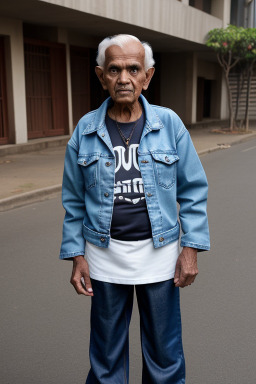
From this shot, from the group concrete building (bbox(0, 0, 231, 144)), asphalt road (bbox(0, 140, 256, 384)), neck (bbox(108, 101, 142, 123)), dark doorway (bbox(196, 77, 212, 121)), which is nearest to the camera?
neck (bbox(108, 101, 142, 123))

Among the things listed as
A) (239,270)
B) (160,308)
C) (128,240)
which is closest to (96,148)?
(128,240)

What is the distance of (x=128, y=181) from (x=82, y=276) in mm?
494

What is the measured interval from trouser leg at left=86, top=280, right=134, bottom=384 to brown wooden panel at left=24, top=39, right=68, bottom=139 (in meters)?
13.1

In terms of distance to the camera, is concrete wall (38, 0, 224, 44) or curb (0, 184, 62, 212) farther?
concrete wall (38, 0, 224, 44)

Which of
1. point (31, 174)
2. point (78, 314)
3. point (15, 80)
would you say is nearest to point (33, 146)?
point (15, 80)

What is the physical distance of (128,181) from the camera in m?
2.08

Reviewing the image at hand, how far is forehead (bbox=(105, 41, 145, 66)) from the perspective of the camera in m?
2.00

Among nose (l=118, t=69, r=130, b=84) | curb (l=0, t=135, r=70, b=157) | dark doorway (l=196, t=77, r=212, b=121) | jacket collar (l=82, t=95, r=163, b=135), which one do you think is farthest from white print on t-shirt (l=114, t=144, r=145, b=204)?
dark doorway (l=196, t=77, r=212, b=121)

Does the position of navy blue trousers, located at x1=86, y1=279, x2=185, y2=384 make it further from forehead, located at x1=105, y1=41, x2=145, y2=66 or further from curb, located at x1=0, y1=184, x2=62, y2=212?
curb, located at x1=0, y1=184, x2=62, y2=212

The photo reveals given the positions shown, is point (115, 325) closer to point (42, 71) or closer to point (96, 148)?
point (96, 148)

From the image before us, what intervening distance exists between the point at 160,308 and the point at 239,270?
8.15ft

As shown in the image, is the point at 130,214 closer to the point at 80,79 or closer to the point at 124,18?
the point at 124,18

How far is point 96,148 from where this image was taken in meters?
2.09

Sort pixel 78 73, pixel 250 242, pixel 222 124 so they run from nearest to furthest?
pixel 250 242, pixel 78 73, pixel 222 124
